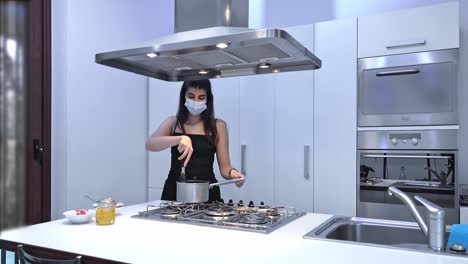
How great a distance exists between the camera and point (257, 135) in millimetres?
3166

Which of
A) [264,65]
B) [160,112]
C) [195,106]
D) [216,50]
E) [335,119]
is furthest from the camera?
[160,112]

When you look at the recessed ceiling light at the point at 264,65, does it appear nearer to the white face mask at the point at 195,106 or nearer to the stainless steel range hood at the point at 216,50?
the stainless steel range hood at the point at 216,50

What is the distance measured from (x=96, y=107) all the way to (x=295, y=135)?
1.67m

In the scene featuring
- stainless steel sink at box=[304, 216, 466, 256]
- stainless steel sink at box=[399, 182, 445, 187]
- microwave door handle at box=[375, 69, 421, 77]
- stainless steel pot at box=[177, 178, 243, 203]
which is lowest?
stainless steel sink at box=[304, 216, 466, 256]

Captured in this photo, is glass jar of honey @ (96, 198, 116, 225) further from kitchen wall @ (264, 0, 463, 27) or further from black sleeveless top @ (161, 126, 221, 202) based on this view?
kitchen wall @ (264, 0, 463, 27)

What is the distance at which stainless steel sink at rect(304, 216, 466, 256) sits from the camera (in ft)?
5.62

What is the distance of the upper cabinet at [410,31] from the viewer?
252 centimetres

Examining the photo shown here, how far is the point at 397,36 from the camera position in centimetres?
268

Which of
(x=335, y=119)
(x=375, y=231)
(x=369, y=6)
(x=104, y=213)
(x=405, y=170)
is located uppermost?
(x=369, y=6)

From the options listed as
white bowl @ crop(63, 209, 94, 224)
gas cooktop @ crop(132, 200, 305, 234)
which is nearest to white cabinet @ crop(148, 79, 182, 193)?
gas cooktop @ crop(132, 200, 305, 234)

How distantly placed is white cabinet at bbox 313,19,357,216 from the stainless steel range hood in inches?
30.2

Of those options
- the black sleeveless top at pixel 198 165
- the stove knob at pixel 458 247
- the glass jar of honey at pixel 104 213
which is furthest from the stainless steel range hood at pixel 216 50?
the stove knob at pixel 458 247

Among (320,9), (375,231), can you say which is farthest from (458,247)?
(320,9)

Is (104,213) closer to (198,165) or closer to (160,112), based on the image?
(198,165)
